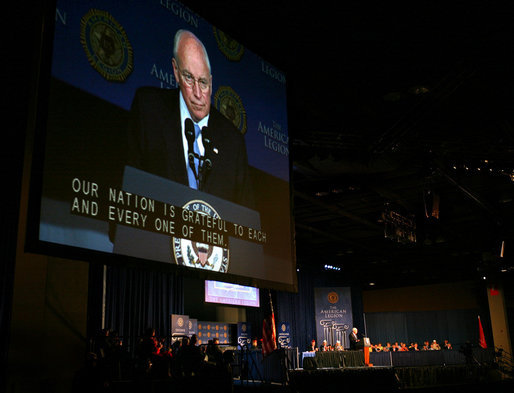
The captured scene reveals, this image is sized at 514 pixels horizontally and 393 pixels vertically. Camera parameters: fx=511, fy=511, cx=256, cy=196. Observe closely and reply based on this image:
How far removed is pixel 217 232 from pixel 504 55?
502 cm

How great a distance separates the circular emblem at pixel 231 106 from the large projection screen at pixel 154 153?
1 centimetres

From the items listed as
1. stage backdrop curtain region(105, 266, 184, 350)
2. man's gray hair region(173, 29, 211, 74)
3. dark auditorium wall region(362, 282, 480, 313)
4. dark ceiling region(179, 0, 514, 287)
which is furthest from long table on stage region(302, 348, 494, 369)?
man's gray hair region(173, 29, 211, 74)

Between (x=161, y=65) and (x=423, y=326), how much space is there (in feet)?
84.8

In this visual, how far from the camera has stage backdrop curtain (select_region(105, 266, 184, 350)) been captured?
12.0 metres

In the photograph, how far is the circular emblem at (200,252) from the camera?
428 centimetres

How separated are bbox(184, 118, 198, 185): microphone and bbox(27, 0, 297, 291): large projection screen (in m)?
0.02

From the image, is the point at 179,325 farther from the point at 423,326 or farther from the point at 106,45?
the point at 423,326

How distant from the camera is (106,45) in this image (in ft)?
13.2

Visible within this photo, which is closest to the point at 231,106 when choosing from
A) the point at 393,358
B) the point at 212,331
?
the point at 212,331

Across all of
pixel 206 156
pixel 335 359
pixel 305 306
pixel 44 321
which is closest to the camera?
pixel 206 156

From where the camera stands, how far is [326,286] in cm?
2175

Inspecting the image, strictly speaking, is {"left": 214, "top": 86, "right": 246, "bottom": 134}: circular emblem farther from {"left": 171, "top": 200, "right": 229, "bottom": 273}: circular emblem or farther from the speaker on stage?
the speaker on stage

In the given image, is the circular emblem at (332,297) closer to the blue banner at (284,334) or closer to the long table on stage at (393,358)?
the blue banner at (284,334)

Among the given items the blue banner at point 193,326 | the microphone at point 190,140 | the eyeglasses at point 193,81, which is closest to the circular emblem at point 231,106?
the eyeglasses at point 193,81
